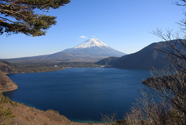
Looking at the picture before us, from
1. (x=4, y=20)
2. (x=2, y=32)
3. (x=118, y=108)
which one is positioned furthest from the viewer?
(x=118, y=108)

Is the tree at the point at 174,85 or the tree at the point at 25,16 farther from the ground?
the tree at the point at 25,16

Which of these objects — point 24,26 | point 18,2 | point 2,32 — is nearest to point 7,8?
point 18,2

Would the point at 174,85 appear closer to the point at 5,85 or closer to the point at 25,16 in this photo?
the point at 25,16

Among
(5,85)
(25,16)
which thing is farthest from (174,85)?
(5,85)

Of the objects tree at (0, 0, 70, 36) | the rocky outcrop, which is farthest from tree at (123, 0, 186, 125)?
the rocky outcrop

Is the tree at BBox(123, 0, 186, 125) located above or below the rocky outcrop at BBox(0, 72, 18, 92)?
above

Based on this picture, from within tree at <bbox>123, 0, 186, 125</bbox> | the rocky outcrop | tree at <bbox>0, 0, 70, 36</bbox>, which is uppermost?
tree at <bbox>0, 0, 70, 36</bbox>

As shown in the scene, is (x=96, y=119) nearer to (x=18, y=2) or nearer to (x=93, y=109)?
(x=93, y=109)

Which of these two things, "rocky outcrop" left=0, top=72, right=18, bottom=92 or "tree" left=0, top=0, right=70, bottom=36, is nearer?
"tree" left=0, top=0, right=70, bottom=36

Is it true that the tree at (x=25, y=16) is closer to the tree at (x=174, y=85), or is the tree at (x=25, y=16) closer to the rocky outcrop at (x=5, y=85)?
the tree at (x=174, y=85)

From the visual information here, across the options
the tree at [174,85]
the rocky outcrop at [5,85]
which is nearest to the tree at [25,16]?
the tree at [174,85]

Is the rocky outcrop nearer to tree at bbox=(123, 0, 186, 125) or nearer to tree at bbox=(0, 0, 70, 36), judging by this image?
tree at bbox=(0, 0, 70, 36)
